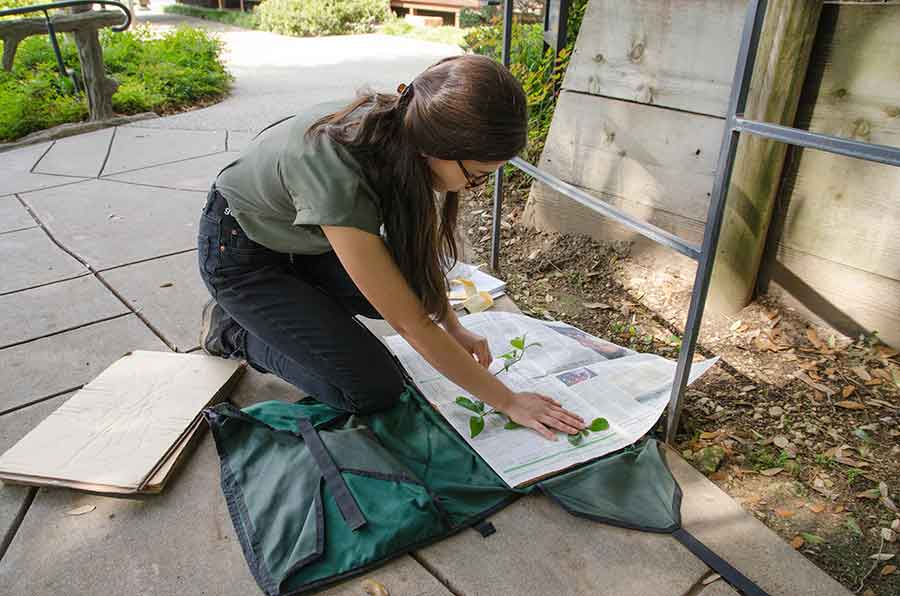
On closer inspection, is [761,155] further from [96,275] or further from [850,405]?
[96,275]

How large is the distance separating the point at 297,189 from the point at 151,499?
0.87m

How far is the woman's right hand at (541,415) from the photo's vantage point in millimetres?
1736

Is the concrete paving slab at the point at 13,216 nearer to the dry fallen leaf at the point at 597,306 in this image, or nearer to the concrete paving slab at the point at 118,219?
the concrete paving slab at the point at 118,219

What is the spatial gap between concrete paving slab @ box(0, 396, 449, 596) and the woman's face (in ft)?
2.76

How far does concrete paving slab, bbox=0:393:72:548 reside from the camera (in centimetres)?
162

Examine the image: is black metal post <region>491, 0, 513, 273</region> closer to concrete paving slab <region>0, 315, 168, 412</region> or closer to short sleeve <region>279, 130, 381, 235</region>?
short sleeve <region>279, 130, 381, 235</region>

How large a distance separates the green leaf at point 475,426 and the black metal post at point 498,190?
3.34 ft

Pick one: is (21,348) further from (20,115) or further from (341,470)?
(20,115)

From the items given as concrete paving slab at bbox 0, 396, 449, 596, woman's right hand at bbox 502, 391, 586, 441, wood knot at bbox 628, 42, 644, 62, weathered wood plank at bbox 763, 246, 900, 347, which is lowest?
concrete paving slab at bbox 0, 396, 449, 596

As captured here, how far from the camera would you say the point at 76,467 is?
5.46 ft

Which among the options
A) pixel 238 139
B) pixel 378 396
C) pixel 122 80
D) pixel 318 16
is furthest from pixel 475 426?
pixel 318 16

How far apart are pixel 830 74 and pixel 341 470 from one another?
6.09 feet

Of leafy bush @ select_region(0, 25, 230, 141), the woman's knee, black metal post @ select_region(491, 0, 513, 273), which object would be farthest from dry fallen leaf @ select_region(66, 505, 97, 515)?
leafy bush @ select_region(0, 25, 230, 141)

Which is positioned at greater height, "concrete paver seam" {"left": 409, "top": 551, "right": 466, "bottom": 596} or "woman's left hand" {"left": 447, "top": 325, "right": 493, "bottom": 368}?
"woman's left hand" {"left": 447, "top": 325, "right": 493, "bottom": 368}
